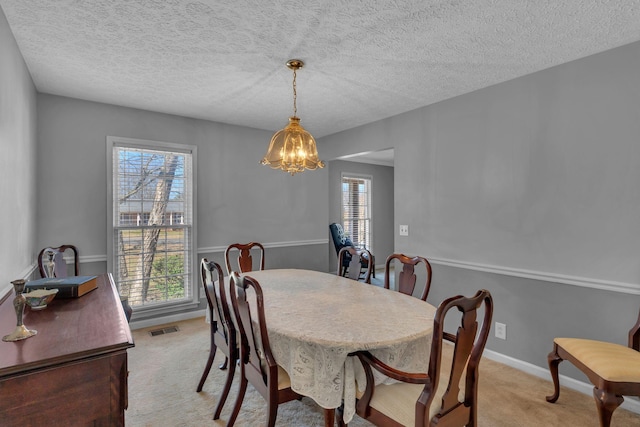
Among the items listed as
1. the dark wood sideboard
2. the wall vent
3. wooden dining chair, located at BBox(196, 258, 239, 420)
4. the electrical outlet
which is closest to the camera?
the dark wood sideboard

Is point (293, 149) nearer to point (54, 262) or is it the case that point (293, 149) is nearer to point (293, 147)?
point (293, 147)

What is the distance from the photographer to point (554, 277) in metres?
2.52

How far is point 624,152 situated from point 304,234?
11.9ft

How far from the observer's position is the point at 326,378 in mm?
1523

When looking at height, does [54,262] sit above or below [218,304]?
above

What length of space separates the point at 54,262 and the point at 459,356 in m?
2.79

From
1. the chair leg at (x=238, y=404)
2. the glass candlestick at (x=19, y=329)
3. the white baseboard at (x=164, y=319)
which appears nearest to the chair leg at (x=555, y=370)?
the chair leg at (x=238, y=404)

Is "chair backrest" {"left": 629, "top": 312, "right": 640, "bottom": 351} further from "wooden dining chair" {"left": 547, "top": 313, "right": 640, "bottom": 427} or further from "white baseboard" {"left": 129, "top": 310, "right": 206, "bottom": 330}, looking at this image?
"white baseboard" {"left": 129, "top": 310, "right": 206, "bottom": 330}

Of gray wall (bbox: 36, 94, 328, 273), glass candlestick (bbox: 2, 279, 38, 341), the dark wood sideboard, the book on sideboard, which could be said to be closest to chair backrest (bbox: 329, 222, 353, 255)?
gray wall (bbox: 36, 94, 328, 273)

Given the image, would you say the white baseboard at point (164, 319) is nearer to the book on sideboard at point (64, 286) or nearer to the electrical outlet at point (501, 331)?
the book on sideboard at point (64, 286)

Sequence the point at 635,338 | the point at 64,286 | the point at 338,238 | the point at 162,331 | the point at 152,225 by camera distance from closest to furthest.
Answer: the point at 64,286
the point at 635,338
the point at 162,331
the point at 152,225
the point at 338,238

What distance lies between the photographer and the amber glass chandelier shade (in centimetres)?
247

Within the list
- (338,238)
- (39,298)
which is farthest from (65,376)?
(338,238)

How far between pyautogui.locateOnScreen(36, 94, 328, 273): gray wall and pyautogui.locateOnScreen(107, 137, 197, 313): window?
0.36ft
